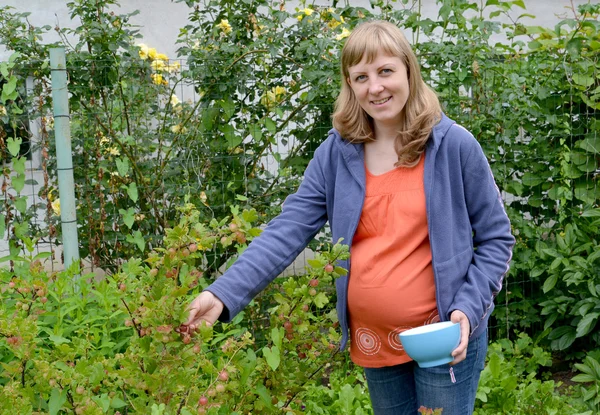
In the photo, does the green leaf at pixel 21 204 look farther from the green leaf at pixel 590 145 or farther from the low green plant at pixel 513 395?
the green leaf at pixel 590 145

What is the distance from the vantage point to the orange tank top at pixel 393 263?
205 centimetres

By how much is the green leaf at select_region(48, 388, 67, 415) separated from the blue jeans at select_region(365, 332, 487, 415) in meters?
0.84

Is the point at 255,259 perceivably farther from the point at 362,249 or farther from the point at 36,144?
the point at 36,144

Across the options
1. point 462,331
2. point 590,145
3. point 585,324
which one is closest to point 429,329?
point 462,331

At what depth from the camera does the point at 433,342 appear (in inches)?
73.2

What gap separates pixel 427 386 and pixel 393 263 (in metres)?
0.34

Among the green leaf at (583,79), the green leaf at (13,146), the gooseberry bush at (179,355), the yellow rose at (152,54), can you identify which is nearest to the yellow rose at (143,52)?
the yellow rose at (152,54)

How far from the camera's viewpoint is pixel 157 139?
13.2 feet

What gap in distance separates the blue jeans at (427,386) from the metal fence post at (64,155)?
1904 mm

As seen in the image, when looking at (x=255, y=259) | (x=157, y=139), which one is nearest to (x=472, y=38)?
(x=157, y=139)

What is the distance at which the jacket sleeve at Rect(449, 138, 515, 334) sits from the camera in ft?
6.67

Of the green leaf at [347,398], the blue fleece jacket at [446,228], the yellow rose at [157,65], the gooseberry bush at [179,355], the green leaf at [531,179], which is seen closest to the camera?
the gooseberry bush at [179,355]

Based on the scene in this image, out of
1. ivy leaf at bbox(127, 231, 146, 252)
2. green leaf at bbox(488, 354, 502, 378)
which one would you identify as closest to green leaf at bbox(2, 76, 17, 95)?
ivy leaf at bbox(127, 231, 146, 252)

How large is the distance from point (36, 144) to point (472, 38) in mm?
2301
